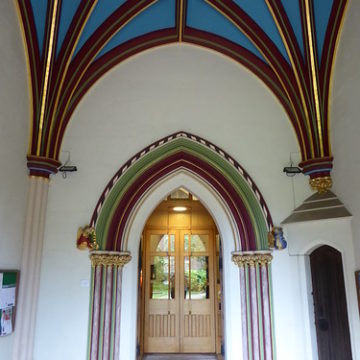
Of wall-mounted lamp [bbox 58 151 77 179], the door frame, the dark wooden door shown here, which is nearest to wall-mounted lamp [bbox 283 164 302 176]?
the door frame

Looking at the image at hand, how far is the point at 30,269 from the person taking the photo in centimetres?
447

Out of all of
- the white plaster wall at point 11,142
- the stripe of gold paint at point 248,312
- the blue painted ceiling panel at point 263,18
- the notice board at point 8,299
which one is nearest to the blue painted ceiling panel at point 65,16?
the white plaster wall at point 11,142

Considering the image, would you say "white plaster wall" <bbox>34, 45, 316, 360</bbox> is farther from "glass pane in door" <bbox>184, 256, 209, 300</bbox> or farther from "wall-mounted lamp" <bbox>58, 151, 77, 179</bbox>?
"glass pane in door" <bbox>184, 256, 209, 300</bbox>

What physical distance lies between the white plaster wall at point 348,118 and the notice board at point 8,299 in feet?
12.7

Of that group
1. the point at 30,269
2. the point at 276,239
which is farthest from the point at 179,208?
the point at 30,269

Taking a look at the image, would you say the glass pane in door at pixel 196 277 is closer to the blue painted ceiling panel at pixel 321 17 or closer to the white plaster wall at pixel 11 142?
the white plaster wall at pixel 11 142

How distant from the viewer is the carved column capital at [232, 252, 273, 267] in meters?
4.88

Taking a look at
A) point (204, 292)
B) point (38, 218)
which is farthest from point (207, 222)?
Answer: point (38, 218)

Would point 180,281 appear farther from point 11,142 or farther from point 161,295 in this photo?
point 11,142

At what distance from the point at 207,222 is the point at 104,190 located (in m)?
2.84

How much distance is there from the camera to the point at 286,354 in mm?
4660

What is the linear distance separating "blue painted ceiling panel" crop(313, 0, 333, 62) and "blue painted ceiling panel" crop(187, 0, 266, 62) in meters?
0.85

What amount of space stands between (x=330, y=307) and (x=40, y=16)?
16.7 feet

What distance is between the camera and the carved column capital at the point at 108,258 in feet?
16.0
